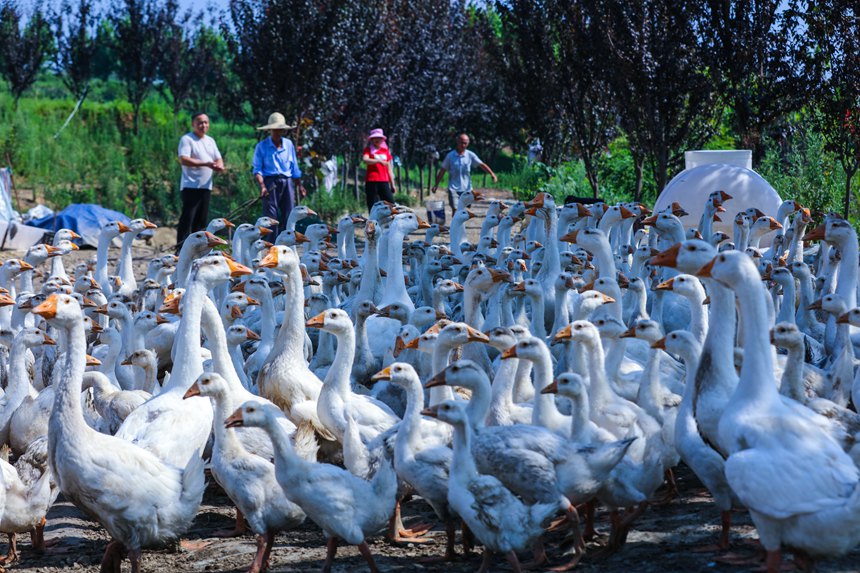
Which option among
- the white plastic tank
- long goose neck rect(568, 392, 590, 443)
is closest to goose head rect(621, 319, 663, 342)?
long goose neck rect(568, 392, 590, 443)

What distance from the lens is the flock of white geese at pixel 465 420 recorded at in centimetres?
540

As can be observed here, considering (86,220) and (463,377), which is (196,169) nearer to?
(86,220)

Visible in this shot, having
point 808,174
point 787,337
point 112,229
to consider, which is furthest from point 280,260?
point 808,174

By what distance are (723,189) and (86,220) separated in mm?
10549

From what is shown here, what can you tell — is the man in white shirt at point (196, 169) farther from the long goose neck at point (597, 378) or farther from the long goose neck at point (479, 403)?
the long goose neck at point (479, 403)

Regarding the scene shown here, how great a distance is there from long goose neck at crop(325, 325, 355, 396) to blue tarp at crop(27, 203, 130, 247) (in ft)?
38.2

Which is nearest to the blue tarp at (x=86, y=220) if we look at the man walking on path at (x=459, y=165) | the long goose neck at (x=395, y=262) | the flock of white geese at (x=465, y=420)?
the man walking on path at (x=459, y=165)

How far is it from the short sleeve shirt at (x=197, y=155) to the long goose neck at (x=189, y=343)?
8111mm

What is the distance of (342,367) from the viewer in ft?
23.3

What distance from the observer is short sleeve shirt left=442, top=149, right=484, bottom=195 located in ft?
71.1

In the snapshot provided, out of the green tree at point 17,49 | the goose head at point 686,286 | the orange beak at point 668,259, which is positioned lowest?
the goose head at point 686,286

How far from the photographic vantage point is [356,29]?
75.3 feet

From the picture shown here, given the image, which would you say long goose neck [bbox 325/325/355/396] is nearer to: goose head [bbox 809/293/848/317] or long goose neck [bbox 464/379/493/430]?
long goose neck [bbox 464/379/493/430]

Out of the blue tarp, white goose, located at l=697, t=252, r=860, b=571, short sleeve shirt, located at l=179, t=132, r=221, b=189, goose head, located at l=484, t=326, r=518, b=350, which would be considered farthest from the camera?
the blue tarp
